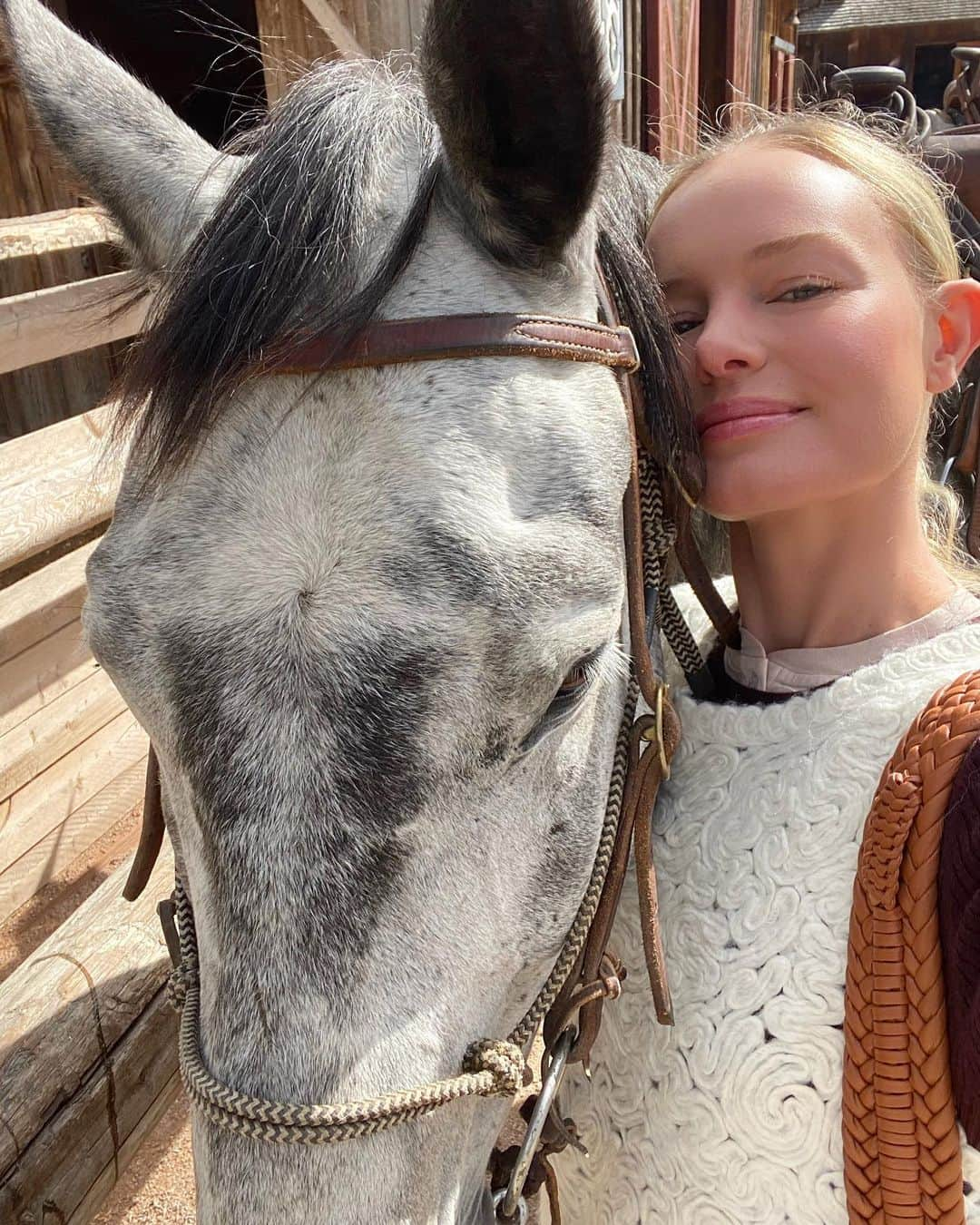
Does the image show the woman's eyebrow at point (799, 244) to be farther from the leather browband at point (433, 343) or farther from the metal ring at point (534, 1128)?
the metal ring at point (534, 1128)

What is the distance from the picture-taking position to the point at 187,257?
92cm

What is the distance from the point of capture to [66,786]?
3.47 meters

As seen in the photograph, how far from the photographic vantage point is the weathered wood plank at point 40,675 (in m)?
3.22

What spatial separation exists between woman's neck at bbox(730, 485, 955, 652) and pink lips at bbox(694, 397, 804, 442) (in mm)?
150

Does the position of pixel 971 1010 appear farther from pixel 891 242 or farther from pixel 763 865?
pixel 891 242

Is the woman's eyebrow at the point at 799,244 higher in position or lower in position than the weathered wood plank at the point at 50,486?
higher

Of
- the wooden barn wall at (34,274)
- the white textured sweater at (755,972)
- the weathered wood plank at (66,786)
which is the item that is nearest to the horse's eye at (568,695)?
the white textured sweater at (755,972)

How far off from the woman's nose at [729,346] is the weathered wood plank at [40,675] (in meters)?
2.72

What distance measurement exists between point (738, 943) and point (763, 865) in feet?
0.29

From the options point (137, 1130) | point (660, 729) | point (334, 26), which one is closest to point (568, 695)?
point (660, 729)

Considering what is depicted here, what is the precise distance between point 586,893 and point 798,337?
645 millimetres

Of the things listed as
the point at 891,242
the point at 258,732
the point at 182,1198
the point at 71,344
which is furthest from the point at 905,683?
the point at 71,344

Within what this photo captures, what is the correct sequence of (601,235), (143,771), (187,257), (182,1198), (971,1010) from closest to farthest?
(971,1010)
(187,257)
(601,235)
(182,1198)
(143,771)

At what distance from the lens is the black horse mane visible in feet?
2.77
